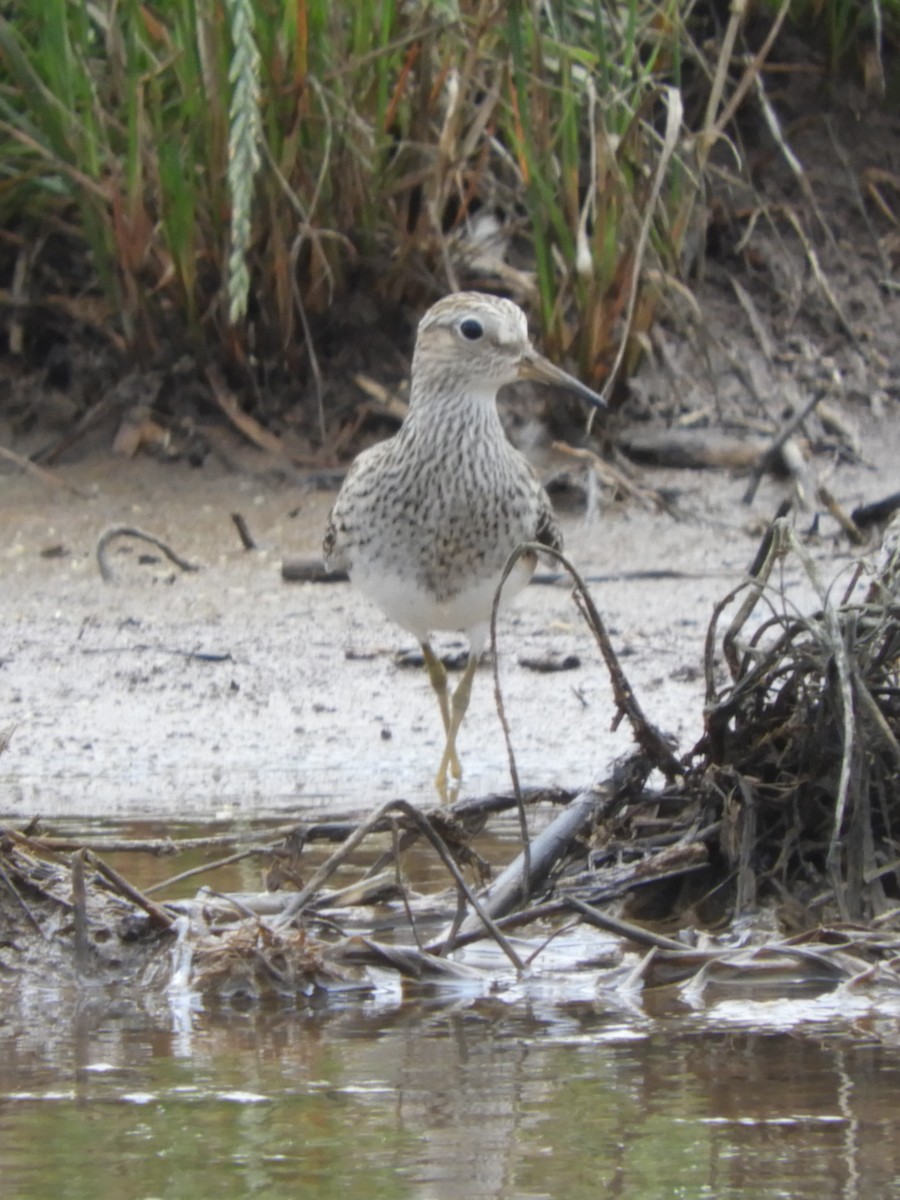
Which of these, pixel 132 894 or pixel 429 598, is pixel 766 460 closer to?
pixel 429 598

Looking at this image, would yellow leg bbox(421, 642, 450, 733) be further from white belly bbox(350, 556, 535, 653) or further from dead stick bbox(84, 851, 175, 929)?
dead stick bbox(84, 851, 175, 929)

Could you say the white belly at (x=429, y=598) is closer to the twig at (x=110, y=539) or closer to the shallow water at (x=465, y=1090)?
the twig at (x=110, y=539)

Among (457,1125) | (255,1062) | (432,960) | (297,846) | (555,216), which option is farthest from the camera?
(555,216)

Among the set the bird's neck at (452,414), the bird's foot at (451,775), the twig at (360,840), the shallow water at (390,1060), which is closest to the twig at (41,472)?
the shallow water at (390,1060)

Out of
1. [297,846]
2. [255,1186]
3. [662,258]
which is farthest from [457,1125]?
[662,258]

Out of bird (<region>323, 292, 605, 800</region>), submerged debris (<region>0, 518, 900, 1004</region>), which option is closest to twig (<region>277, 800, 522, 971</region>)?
submerged debris (<region>0, 518, 900, 1004</region>)

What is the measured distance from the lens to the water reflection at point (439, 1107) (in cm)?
271

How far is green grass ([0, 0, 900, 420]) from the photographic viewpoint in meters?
7.16

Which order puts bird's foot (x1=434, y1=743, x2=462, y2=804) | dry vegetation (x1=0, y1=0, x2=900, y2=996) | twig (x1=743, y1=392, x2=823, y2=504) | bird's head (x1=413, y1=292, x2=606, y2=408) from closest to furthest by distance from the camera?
1. bird's foot (x1=434, y1=743, x2=462, y2=804)
2. bird's head (x1=413, y1=292, x2=606, y2=408)
3. dry vegetation (x1=0, y1=0, x2=900, y2=996)
4. twig (x1=743, y1=392, x2=823, y2=504)

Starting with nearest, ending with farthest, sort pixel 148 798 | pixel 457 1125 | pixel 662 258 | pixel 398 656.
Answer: pixel 457 1125
pixel 148 798
pixel 398 656
pixel 662 258

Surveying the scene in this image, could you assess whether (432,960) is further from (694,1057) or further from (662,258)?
(662,258)

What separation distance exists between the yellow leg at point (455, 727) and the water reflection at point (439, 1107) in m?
1.89

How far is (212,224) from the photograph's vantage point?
7.56 m

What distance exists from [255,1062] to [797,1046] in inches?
33.5
